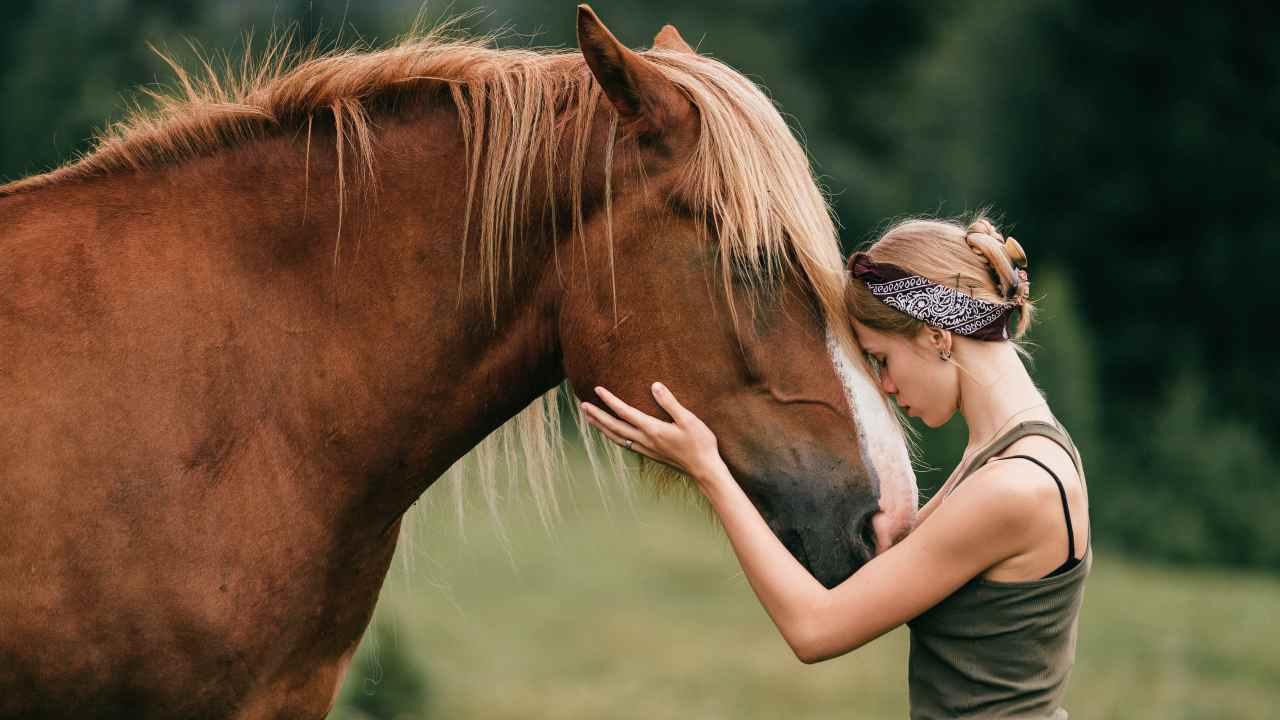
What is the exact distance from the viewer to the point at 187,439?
2379 mm

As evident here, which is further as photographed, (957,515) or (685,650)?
(685,650)

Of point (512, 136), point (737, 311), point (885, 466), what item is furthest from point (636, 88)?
point (885, 466)

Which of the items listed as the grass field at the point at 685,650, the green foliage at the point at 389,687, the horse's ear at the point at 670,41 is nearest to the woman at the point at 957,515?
the horse's ear at the point at 670,41

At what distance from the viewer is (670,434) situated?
8.14 feet

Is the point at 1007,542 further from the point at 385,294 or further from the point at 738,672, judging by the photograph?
the point at 738,672

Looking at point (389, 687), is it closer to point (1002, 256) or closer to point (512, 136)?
point (512, 136)

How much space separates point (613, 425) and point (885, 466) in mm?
584

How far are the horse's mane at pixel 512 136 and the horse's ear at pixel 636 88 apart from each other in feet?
0.15

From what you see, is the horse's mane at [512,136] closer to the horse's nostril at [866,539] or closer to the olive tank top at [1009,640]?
the horse's nostril at [866,539]

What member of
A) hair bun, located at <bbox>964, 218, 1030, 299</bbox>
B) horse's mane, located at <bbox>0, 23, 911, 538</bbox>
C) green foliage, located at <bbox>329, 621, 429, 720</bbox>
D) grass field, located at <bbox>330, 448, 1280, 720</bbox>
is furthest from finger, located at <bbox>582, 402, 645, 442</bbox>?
green foliage, located at <bbox>329, 621, 429, 720</bbox>

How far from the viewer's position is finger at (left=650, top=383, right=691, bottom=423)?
97.8 inches

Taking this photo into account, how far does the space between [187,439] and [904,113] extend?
30917 mm

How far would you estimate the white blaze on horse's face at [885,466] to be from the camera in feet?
8.11

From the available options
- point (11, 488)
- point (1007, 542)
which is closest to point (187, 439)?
point (11, 488)
